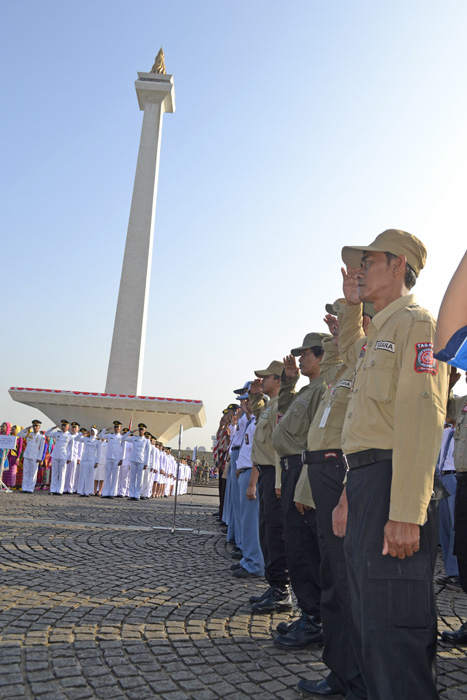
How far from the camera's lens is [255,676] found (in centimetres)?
284

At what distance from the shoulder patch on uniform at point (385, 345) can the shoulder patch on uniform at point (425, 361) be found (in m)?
0.14

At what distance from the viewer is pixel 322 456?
3.09m

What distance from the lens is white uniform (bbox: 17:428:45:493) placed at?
1638cm

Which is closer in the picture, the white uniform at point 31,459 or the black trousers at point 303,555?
the black trousers at point 303,555

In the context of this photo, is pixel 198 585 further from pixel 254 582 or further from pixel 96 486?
pixel 96 486

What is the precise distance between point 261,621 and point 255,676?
1061mm

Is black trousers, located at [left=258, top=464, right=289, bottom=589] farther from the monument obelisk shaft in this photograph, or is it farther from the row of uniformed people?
the monument obelisk shaft

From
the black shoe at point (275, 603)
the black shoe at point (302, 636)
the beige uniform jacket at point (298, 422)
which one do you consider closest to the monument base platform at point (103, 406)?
the black shoe at point (275, 603)

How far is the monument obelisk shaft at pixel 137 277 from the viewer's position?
27297 mm

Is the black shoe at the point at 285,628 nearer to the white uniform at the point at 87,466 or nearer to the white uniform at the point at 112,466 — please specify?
the white uniform at the point at 112,466

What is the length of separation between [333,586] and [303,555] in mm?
789

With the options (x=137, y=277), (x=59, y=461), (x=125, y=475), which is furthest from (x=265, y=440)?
(x=137, y=277)

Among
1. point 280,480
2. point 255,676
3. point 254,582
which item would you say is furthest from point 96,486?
point 255,676

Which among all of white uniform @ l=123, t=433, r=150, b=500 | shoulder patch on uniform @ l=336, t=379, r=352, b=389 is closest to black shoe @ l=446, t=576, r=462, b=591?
shoulder patch on uniform @ l=336, t=379, r=352, b=389
